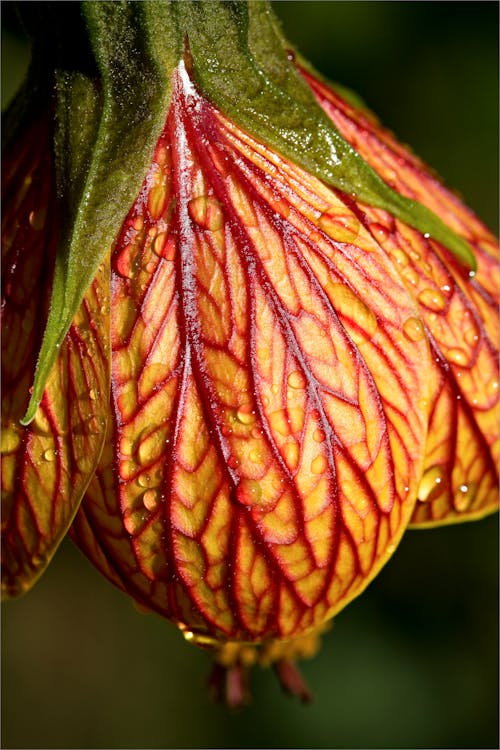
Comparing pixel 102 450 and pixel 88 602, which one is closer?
pixel 102 450

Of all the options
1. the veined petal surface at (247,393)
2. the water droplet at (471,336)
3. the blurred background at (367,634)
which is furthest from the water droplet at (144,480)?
the blurred background at (367,634)

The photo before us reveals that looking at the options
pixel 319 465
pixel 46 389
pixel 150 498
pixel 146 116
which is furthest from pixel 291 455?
pixel 146 116

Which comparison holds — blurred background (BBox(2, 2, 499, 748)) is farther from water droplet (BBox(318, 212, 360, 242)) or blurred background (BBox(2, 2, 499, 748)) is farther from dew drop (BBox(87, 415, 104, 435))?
dew drop (BBox(87, 415, 104, 435))

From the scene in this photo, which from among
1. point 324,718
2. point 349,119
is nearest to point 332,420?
point 349,119

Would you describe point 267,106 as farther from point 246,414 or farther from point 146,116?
point 246,414

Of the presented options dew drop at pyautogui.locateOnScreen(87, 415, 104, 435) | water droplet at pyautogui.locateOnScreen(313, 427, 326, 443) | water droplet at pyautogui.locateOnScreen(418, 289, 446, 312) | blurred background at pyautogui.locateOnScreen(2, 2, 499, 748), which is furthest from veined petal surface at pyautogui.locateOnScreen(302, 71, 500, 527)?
blurred background at pyautogui.locateOnScreen(2, 2, 499, 748)

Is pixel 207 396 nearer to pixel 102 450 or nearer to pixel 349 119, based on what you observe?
pixel 102 450
